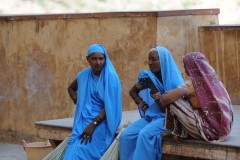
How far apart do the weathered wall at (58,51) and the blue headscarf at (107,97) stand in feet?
11.3

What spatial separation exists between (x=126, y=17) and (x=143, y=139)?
439 cm

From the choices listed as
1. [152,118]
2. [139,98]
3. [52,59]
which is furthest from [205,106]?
[52,59]

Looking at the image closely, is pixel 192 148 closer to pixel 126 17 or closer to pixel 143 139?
pixel 143 139

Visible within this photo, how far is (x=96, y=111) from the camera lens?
305 inches

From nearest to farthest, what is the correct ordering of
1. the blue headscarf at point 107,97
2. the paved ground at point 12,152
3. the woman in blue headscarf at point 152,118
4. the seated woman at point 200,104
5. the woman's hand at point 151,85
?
the seated woman at point 200,104 < the woman in blue headscarf at point 152,118 < the woman's hand at point 151,85 < the blue headscarf at point 107,97 < the paved ground at point 12,152

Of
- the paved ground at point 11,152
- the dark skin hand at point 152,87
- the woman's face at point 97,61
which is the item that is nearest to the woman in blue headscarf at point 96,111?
the woman's face at point 97,61

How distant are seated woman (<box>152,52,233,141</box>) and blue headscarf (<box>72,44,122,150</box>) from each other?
3.11 ft

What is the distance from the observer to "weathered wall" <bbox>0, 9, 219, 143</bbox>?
441 inches

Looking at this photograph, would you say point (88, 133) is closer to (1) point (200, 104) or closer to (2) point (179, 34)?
(1) point (200, 104)

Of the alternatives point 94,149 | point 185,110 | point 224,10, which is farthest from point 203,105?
point 224,10

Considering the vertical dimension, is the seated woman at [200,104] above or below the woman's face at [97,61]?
below

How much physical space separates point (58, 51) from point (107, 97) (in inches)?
159

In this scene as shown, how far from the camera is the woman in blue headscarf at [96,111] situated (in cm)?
757

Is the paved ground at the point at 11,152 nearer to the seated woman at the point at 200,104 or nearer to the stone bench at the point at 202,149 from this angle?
the stone bench at the point at 202,149
